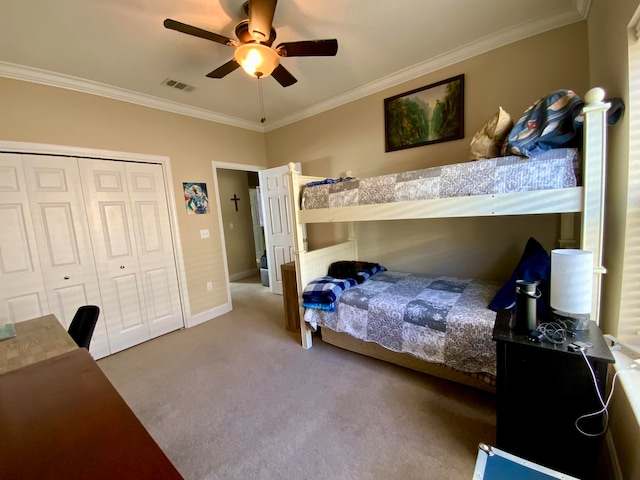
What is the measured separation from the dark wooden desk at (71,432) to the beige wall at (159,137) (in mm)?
2320

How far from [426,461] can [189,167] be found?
3.63 m

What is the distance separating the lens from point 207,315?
3.53 meters

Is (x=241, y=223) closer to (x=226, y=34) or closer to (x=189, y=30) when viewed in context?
(x=226, y=34)

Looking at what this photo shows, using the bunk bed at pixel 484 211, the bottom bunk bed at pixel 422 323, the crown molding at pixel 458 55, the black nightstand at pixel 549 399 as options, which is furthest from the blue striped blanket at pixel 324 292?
the crown molding at pixel 458 55

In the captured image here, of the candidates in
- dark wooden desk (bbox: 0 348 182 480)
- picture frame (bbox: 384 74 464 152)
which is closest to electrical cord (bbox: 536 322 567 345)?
dark wooden desk (bbox: 0 348 182 480)

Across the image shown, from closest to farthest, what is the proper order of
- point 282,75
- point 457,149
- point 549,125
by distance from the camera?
point 549,125 → point 282,75 → point 457,149

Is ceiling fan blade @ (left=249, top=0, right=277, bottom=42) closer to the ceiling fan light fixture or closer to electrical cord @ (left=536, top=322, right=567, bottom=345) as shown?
the ceiling fan light fixture

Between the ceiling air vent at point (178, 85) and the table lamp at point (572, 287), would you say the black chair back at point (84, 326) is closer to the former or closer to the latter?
the ceiling air vent at point (178, 85)

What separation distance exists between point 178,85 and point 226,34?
3.46ft

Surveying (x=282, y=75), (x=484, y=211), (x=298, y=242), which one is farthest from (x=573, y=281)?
(x=282, y=75)

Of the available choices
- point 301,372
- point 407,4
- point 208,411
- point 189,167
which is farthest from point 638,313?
point 189,167

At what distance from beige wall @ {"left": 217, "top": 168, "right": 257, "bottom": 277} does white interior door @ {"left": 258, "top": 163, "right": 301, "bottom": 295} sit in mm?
1667

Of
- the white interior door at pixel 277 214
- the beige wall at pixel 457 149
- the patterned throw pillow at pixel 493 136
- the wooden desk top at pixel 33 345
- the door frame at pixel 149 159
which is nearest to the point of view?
the wooden desk top at pixel 33 345

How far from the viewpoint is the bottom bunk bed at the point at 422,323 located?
167 cm
